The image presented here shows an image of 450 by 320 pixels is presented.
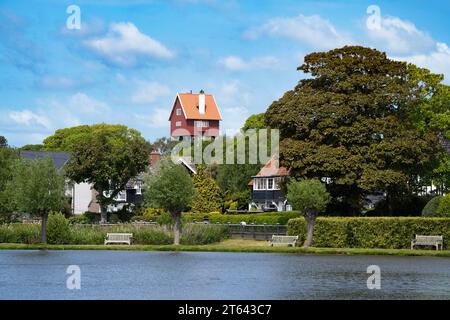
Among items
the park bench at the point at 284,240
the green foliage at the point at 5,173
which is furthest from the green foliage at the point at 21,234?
the park bench at the point at 284,240

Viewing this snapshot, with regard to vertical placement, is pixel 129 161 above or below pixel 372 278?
above

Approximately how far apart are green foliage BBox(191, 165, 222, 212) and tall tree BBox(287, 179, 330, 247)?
41772mm

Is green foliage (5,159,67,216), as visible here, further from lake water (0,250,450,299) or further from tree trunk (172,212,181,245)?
lake water (0,250,450,299)

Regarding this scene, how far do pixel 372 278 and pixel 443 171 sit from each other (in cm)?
4122

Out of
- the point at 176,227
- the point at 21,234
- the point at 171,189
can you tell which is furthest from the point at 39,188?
the point at 176,227

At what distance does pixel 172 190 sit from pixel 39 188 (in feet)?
29.3

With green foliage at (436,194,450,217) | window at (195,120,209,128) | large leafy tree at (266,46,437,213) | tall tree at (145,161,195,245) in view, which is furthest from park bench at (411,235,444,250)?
window at (195,120,209,128)

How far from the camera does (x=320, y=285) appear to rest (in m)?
33.7

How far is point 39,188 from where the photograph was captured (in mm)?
63219

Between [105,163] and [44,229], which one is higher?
[105,163]

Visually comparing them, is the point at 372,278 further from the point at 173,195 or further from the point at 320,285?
the point at 173,195

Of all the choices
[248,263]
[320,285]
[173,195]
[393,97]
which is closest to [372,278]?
[320,285]

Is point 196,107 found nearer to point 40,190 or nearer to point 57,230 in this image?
point 57,230

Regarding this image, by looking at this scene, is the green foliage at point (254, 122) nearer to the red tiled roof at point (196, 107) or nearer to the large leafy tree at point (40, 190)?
the red tiled roof at point (196, 107)
